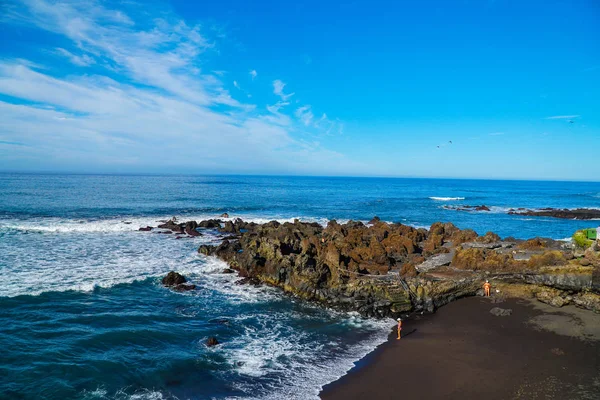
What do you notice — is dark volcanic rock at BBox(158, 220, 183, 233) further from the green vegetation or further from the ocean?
the green vegetation

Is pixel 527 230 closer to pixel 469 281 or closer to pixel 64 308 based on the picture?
pixel 469 281

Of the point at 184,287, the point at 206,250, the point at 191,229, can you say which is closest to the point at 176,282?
the point at 184,287

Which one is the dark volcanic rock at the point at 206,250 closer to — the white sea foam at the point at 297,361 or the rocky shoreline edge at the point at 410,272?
the rocky shoreline edge at the point at 410,272

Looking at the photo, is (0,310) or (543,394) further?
(0,310)

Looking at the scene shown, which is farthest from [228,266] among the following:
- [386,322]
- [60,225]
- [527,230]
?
[527,230]

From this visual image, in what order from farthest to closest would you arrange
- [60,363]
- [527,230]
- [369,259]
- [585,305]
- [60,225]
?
[527,230] < [60,225] < [369,259] < [585,305] < [60,363]

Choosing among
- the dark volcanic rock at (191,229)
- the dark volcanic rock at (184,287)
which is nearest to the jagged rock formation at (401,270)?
the dark volcanic rock at (184,287)
